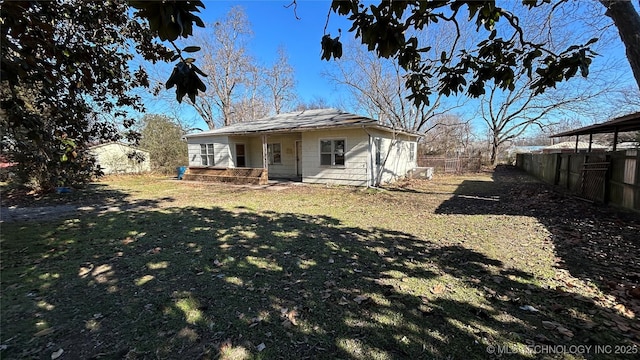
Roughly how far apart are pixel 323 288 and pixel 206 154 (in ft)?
51.1

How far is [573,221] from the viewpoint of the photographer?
5.76 m

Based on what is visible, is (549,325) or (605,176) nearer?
(549,325)

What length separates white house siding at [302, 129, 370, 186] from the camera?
39.6 ft

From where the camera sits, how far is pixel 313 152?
1337 centimetres

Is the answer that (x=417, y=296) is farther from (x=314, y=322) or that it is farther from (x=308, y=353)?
(x=308, y=353)

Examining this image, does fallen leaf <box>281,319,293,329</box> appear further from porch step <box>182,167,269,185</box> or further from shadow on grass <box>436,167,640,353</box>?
porch step <box>182,167,269,185</box>

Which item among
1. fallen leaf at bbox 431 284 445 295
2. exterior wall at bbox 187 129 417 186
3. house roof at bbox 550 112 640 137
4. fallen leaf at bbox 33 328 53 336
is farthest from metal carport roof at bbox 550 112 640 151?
fallen leaf at bbox 33 328 53 336

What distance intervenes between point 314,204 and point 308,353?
20.3 ft

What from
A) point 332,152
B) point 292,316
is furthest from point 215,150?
point 292,316

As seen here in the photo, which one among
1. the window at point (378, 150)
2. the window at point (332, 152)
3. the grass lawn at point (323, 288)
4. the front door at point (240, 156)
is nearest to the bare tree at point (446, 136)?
the window at point (378, 150)

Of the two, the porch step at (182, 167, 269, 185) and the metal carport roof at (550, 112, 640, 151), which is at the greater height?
the metal carport roof at (550, 112, 640, 151)

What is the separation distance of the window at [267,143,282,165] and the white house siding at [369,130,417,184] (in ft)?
19.8

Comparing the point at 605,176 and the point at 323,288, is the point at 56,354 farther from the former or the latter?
the point at 605,176

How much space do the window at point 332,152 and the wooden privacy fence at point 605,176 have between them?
8.43m
